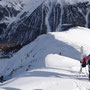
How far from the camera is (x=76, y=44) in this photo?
48.1m

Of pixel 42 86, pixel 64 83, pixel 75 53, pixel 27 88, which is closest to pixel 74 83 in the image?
pixel 64 83

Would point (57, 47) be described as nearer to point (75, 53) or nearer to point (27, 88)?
point (75, 53)

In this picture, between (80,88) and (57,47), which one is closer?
(80,88)

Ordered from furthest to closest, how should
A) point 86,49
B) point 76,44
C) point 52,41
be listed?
point 52,41 → point 76,44 → point 86,49

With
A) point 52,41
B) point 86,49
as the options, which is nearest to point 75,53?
point 86,49

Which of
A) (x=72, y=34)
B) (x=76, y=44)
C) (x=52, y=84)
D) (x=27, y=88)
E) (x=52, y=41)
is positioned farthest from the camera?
(x=72, y=34)

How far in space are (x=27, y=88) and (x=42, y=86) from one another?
3.31ft

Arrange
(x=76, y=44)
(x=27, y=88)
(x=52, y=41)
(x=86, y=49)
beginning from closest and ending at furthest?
1. (x=27, y=88)
2. (x=86, y=49)
3. (x=76, y=44)
4. (x=52, y=41)

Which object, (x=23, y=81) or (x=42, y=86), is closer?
(x=42, y=86)

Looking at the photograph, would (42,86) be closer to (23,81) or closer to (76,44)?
(23,81)

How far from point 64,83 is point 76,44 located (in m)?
34.7

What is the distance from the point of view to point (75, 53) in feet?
141

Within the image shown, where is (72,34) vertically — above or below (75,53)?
above

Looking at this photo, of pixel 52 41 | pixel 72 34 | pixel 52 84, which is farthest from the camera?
pixel 72 34
